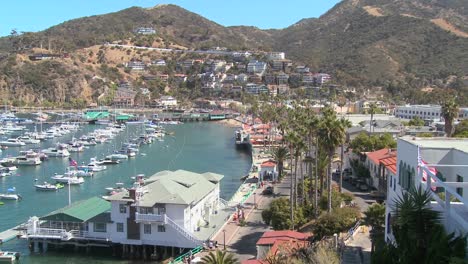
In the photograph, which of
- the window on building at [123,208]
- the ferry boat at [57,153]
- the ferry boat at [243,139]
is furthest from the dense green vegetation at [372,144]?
the ferry boat at [57,153]

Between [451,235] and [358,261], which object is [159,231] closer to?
[358,261]

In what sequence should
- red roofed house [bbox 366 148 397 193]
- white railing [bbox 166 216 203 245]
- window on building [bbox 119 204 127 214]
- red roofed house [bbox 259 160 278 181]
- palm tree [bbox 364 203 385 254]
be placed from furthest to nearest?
1. red roofed house [bbox 259 160 278 181]
2. red roofed house [bbox 366 148 397 193]
3. window on building [bbox 119 204 127 214]
4. white railing [bbox 166 216 203 245]
5. palm tree [bbox 364 203 385 254]

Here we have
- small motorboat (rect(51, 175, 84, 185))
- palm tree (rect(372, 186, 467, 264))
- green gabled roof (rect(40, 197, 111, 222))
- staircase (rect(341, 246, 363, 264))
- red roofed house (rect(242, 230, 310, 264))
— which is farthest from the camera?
small motorboat (rect(51, 175, 84, 185))

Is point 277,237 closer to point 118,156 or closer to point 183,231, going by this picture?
point 183,231

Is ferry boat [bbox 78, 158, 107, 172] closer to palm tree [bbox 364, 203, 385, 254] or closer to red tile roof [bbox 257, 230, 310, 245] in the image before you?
red tile roof [bbox 257, 230, 310, 245]

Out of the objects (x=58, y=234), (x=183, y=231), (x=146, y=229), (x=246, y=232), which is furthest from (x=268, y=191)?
(x=58, y=234)

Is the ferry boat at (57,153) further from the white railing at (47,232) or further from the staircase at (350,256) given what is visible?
the staircase at (350,256)


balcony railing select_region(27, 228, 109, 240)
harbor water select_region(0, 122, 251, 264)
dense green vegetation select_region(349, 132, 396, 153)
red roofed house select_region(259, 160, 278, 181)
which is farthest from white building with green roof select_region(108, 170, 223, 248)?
dense green vegetation select_region(349, 132, 396, 153)
